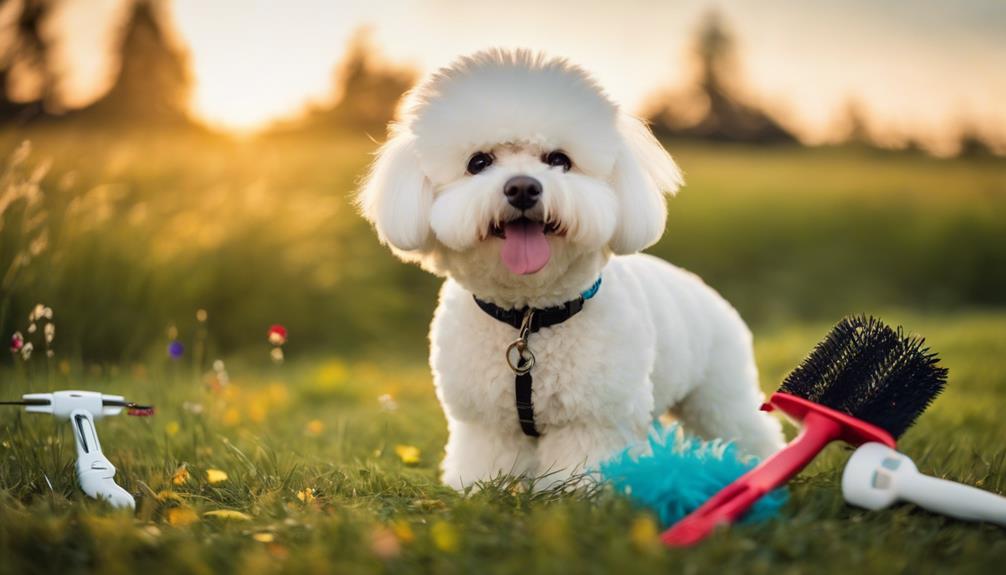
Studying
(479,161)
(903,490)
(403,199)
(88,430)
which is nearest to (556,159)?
(479,161)

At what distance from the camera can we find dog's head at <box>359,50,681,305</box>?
8.27 ft

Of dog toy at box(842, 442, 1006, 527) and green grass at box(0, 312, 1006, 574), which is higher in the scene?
dog toy at box(842, 442, 1006, 527)

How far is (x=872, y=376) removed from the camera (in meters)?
2.37

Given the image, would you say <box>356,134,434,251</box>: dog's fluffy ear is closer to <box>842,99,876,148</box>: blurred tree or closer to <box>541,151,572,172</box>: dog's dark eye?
<box>541,151,572,172</box>: dog's dark eye

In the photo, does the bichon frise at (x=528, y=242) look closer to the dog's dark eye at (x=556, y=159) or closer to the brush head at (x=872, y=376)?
the dog's dark eye at (x=556, y=159)

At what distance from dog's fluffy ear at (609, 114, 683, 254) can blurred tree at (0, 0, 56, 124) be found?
4055 millimetres

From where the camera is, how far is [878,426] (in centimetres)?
232

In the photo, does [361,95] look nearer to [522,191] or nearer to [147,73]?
[147,73]

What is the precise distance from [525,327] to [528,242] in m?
0.35

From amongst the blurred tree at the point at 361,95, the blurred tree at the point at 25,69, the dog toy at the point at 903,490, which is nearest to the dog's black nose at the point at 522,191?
the dog toy at the point at 903,490

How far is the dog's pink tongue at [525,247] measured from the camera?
2533 millimetres

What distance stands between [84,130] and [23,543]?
31.7 ft

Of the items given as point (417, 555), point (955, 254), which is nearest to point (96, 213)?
point (417, 555)

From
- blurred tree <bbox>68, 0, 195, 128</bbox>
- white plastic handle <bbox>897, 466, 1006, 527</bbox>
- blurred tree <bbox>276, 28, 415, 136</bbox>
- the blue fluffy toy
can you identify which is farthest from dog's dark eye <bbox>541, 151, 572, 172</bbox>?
blurred tree <bbox>68, 0, 195, 128</bbox>
